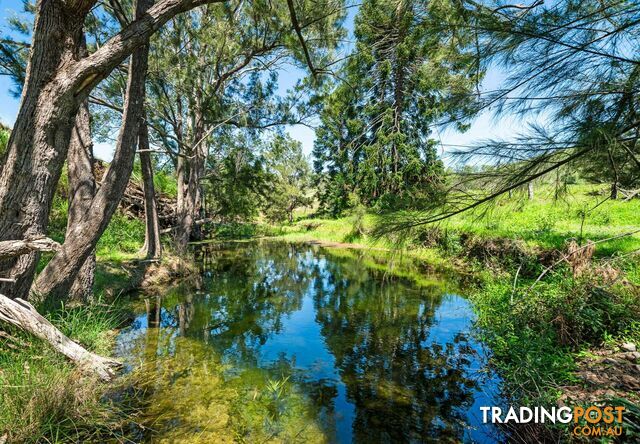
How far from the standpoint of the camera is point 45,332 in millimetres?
2758

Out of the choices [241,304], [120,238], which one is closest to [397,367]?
[241,304]

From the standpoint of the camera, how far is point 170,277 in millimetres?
8805

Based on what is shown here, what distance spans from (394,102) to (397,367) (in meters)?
16.7

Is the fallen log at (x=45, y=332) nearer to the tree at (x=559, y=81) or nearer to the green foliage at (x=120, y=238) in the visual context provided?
the tree at (x=559, y=81)

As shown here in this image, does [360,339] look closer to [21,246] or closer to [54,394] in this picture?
[54,394]

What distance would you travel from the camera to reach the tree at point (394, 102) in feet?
9.85

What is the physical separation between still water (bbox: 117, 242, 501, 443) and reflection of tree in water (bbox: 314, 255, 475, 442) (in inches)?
0.6

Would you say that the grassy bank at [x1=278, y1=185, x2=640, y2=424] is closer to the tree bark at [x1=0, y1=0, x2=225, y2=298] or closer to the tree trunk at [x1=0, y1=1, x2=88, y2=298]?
the tree bark at [x1=0, y1=0, x2=225, y2=298]

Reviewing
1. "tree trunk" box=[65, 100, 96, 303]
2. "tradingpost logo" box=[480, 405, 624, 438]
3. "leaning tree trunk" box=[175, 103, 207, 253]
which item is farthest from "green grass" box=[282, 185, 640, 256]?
"leaning tree trunk" box=[175, 103, 207, 253]

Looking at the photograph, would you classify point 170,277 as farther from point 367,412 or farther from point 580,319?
point 580,319

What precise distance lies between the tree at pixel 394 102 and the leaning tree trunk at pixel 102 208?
10.6ft

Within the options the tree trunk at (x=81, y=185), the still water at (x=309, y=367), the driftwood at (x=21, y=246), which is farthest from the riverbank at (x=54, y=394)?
the tree trunk at (x=81, y=185)

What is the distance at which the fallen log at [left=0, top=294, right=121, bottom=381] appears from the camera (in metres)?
2.70

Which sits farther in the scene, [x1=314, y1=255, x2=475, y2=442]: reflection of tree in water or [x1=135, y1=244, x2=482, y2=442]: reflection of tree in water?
[x1=135, y1=244, x2=482, y2=442]: reflection of tree in water
